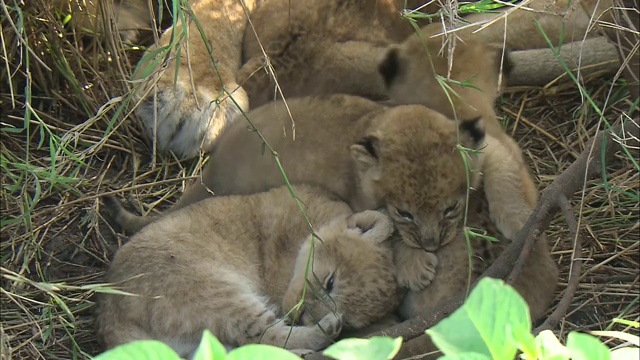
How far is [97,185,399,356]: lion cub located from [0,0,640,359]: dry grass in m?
0.30

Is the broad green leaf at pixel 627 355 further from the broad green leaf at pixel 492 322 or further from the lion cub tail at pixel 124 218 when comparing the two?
the lion cub tail at pixel 124 218

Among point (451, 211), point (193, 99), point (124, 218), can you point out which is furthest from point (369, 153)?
point (124, 218)

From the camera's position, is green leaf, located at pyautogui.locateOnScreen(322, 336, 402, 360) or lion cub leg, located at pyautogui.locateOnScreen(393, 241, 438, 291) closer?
green leaf, located at pyautogui.locateOnScreen(322, 336, 402, 360)

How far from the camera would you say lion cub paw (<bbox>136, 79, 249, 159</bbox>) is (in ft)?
13.1

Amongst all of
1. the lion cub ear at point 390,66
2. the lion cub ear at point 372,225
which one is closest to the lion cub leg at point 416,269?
the lion cub ear at point 372,225

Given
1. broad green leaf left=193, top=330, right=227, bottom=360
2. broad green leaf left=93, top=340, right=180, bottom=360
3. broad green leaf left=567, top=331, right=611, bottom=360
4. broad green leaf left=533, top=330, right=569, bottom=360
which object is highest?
broad green leaf left=93, top=340, right=180, bottom=360

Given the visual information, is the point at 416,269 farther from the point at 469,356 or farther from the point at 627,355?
the point at 469,356

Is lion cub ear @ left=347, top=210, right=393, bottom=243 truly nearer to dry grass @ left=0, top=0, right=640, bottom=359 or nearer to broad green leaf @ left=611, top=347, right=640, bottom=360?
dry grass @ left=0, top=0, right=640, bottom=359

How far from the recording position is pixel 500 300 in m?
1.60

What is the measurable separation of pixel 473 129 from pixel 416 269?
568 mm

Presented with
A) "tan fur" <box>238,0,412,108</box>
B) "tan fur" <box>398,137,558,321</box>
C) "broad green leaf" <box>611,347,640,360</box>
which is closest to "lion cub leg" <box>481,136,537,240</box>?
"tan fur" <box>398,137,558,321</box>

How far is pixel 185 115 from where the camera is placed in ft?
13.1

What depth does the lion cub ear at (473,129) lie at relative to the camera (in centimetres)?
332

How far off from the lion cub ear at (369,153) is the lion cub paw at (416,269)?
1.12ft
